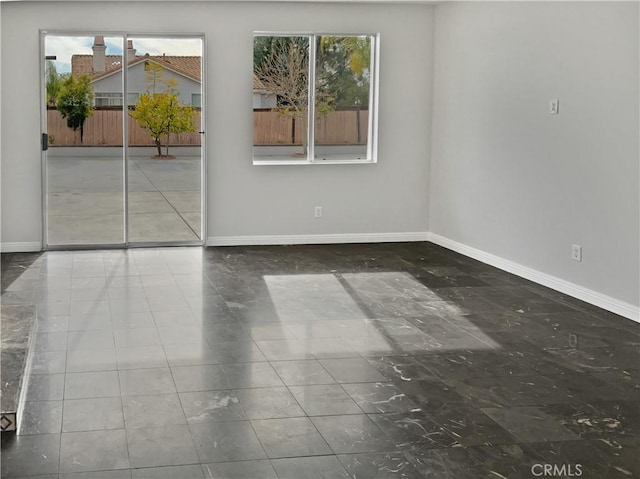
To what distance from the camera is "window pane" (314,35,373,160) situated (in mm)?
8695

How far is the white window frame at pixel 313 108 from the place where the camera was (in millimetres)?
8625

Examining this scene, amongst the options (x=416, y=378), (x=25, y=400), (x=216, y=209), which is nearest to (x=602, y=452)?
(x=416, y=378)

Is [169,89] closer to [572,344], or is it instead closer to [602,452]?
[572,344]

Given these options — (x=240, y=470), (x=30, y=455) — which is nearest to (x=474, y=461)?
(x=240, y=470)

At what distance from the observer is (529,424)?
381cm

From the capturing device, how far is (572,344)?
16.9 ft

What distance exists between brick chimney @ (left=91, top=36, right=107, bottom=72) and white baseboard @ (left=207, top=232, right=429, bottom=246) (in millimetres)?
1954

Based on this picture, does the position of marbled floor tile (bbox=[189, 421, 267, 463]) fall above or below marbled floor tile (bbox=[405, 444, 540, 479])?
above

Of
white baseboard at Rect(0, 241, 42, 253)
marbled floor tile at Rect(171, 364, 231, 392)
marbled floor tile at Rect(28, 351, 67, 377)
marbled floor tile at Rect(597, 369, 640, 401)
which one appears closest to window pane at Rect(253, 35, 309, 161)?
white baseboard at Rect(0, 241, 42, 253)

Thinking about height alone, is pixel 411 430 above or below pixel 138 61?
below

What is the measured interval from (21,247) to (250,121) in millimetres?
2514

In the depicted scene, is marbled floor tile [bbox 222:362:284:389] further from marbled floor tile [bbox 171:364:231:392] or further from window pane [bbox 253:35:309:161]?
window pane [bbox 253:35:309:161]

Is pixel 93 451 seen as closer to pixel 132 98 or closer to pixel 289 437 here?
pixel 289 437

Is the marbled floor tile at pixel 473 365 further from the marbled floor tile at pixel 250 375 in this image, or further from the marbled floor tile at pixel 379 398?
the marbled floor tile at pixel 250 375
